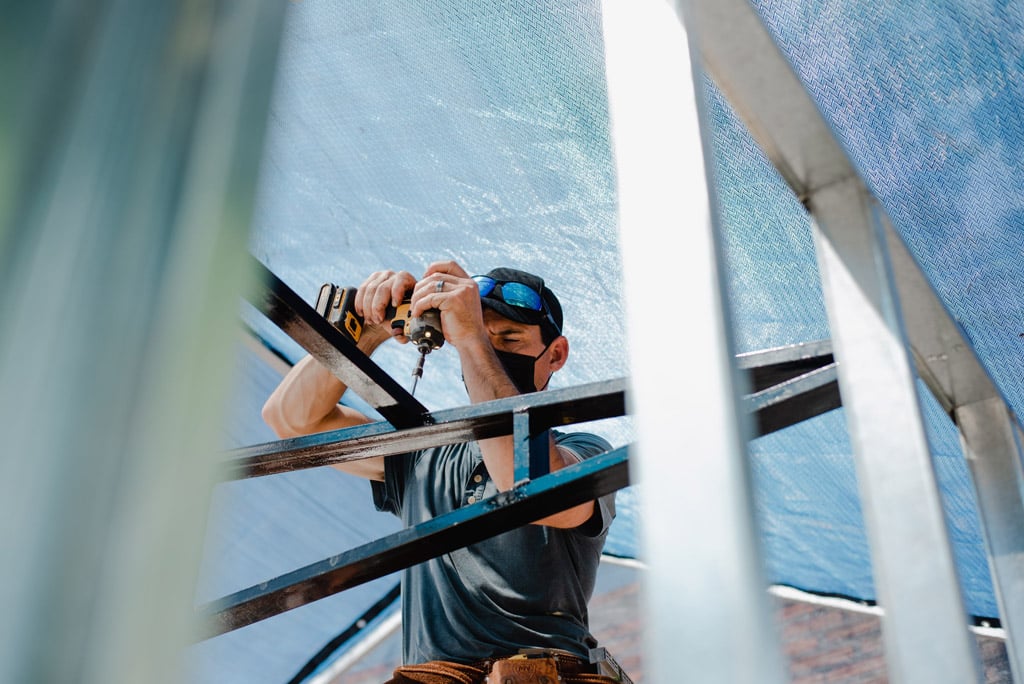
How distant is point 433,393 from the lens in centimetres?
252

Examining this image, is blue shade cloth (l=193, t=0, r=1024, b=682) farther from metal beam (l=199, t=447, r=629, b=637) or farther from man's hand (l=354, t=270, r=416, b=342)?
man's hand (l=354, t=270, r=416, b=342)

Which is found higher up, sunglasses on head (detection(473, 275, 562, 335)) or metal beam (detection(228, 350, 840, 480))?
sunglasses on head (detection(473, 275, 562, 335))

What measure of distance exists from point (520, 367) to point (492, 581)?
0.41m

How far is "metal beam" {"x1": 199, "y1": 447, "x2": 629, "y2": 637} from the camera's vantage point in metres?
1.31

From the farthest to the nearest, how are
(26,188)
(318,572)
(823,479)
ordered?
(823,479), (318,572), (26,188)

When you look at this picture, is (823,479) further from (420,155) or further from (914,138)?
(420,155)

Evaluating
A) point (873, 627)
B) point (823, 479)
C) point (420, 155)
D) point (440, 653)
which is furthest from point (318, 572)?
point (873, 627)

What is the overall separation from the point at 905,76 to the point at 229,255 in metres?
1.30

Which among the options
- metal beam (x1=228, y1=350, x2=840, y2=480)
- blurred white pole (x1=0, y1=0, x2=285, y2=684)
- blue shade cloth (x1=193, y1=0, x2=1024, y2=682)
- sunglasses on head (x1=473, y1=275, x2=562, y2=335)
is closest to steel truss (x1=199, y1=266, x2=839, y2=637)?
metal beam (x1=228, y1=350, x2=840, y2=480)

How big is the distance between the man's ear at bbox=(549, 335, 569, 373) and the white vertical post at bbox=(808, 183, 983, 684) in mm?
1122

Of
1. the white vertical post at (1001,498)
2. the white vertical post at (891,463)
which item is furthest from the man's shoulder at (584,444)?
the white vertical post at (891,463)

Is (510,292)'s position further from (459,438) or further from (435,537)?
(435,537)

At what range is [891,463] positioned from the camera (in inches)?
34.1

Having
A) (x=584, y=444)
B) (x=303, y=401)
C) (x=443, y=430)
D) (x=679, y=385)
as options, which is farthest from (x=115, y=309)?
(x=303, y=401)
